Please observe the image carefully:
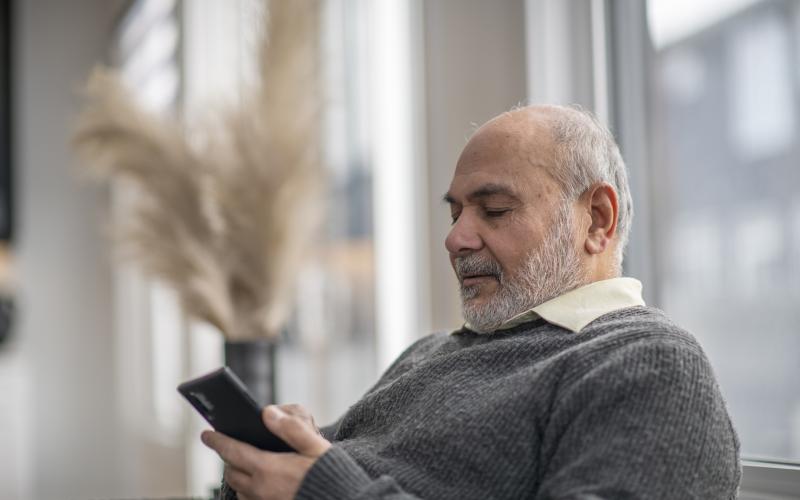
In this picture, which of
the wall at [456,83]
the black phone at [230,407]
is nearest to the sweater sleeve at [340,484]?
the black phone at [230,407]

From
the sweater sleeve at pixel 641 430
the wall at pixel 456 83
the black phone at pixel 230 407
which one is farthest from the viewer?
the wall at pixel 456 83

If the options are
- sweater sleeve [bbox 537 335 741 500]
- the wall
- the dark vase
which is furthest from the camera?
the dark vase

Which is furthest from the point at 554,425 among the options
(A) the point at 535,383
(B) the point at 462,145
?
(B) the point at 462,145

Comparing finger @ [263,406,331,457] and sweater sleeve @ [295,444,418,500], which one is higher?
finger @ [263,406,331,457]

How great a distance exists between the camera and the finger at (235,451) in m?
1.21

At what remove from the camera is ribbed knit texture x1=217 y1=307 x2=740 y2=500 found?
3.31 feet

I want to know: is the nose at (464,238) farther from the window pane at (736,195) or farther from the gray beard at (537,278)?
the window pane at (736,195)

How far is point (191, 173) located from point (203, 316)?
16.8 inches

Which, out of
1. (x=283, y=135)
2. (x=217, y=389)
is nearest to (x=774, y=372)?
(x=217, y=389)

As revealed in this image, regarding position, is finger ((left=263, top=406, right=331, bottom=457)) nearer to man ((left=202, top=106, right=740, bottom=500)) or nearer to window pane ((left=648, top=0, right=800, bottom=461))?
man ((left=202, top=106, right=740, bottom=500))

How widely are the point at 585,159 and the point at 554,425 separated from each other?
1.48ft

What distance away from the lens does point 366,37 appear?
110 inches

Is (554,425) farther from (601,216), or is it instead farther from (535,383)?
(601,216)

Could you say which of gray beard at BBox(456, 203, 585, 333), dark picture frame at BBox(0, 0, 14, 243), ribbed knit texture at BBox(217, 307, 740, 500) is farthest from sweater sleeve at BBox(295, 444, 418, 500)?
dark picture frame at BBox(0, 0, 14, 243)
